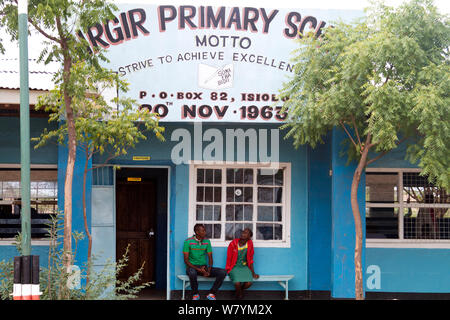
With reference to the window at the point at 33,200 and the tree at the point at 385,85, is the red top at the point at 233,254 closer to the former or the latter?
the tree at the point at 385,85

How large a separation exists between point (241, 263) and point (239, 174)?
1577 millimetres

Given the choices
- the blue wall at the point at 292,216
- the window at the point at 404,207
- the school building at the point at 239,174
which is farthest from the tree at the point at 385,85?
the window at the point at 404,207

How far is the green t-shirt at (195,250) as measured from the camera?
9836mm

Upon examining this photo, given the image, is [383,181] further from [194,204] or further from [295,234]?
[194,204]

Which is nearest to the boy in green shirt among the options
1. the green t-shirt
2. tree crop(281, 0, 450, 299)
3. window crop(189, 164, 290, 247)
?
the green t-shirt

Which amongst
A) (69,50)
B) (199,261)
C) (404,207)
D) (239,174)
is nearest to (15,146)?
(69,50)

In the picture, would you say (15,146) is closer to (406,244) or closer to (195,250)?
(195,250)

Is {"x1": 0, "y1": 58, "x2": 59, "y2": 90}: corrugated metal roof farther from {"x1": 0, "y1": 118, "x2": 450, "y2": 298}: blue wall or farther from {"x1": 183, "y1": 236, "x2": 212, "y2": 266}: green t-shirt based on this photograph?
{"x1": 183, "y1": 236, "x2": 212, "y2": 266}: green t-shirt

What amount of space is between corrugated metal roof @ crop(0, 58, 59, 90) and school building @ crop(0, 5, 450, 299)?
5 cm

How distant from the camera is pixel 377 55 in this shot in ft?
25.1

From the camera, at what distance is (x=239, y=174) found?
10352 mm

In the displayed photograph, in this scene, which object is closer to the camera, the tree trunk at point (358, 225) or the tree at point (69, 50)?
the tree at point (69, 50)

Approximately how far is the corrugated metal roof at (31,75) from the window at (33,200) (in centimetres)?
180

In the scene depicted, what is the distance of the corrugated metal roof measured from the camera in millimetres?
8555
